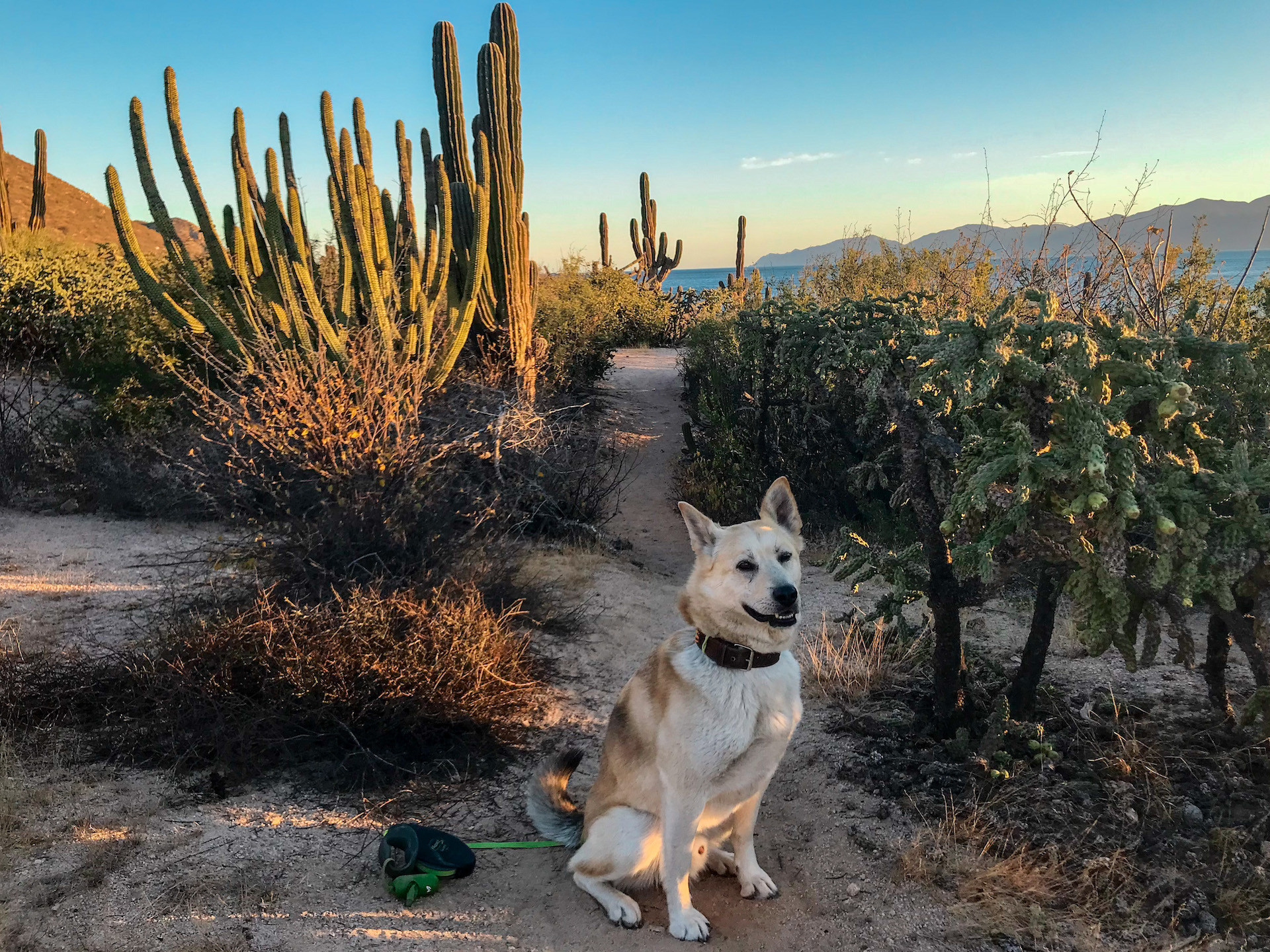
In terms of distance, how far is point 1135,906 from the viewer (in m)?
2.97

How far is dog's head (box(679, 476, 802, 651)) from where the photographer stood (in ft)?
9.54

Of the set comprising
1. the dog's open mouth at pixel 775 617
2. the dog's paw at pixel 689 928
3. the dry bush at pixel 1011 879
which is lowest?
the dog's paw at pixel 689 928

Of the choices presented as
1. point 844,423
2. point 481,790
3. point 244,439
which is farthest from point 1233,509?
point 244,439

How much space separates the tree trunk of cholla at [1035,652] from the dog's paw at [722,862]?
1.80m

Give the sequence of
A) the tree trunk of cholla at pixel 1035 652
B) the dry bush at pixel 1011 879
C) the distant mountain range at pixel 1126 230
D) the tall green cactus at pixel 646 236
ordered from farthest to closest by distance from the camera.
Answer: the tall green cactus at pixel 646 236 → the distant mountain range at pixel 1126 230 → the tree trunk of cholla at pixel 1035 652 → the dry bush at pixel 1011 879

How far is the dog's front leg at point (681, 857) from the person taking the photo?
9.70ft

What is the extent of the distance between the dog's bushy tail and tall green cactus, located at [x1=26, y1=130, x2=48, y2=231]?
654 inches

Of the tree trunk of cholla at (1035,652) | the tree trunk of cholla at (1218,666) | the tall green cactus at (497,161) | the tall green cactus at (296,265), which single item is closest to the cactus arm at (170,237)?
the tall green cactus at (296,265)

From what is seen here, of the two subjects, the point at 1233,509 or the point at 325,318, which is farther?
the point at 325,318

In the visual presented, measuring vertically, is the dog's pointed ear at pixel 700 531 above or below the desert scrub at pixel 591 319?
below

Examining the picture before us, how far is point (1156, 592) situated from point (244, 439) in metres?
6.09

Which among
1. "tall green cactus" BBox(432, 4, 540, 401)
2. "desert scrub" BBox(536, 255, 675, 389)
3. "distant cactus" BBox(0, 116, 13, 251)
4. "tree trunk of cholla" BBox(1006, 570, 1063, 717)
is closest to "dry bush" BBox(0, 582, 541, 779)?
"tree trunk of cholla" BBox(1006, 570, 1063, 717)

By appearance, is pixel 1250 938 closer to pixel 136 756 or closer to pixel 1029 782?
pixel 1029 782

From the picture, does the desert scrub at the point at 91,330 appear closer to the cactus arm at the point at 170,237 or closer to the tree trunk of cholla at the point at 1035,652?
the cactus arm at the point at 170,237
